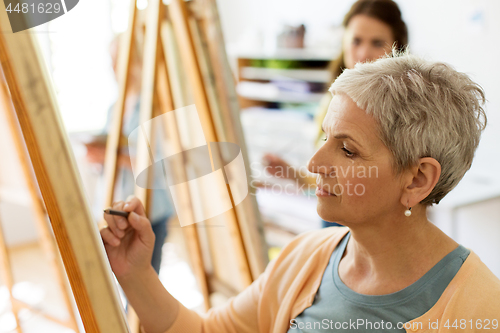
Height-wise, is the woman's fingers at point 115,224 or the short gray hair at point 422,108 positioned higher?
the short gray hair at point 422,108

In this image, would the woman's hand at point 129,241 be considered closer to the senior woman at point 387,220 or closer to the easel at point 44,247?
the senior woman at point 387,220

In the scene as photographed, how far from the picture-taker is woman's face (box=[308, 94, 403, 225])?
0.80 metres

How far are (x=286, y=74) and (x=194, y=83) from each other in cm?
223

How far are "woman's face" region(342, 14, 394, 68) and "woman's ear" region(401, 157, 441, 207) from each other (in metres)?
0.71

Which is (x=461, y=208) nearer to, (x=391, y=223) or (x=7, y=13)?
(x=391, y=223)

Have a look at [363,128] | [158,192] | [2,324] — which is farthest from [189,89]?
[2,324]

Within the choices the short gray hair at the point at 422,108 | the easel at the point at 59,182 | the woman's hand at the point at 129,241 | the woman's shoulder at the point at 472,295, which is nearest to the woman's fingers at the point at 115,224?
the woman's hand at the point at 129,241

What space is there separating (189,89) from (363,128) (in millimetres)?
676

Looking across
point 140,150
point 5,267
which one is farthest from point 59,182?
point 5,267

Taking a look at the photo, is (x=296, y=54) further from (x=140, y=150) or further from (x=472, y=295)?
(x=472, y=295)

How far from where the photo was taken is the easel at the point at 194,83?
119 cm

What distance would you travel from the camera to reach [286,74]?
132 inches

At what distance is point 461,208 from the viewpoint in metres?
2.04

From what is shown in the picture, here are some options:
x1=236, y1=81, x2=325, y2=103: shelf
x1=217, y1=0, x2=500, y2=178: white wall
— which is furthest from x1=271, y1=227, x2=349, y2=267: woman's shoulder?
x1=236, y1=81, x2=325, y2=103: shelf
